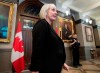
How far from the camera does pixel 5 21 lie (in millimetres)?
3711

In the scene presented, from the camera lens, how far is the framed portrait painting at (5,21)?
362cm

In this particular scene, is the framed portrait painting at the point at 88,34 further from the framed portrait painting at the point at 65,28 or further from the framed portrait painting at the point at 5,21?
the framed portrait painting at the point at 5,21

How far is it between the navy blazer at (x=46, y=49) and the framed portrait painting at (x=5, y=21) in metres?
2.92

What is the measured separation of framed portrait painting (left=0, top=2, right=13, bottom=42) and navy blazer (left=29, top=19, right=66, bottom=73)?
2919 millimetres

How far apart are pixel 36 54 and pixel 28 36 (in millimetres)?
3597

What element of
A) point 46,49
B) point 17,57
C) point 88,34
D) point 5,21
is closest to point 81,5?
point 88,34

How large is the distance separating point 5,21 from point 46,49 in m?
3.13

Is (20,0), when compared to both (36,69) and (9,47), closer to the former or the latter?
(9,47)

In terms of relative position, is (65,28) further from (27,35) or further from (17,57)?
(17,57)

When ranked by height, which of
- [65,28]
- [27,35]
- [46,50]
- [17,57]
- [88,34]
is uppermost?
[65,28]

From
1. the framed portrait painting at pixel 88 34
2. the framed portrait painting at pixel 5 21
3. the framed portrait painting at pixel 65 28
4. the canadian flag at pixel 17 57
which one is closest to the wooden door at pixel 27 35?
the framed portrait painting at pixel 5 21

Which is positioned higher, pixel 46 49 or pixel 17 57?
pixel 46 49

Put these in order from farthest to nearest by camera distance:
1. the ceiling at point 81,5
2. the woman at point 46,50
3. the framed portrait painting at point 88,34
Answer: the framed portrait painting at point 88,34, the ceiling at point 81,5, the woman at point 46,50

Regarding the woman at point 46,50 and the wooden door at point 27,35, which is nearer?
the woman at point 46,50
